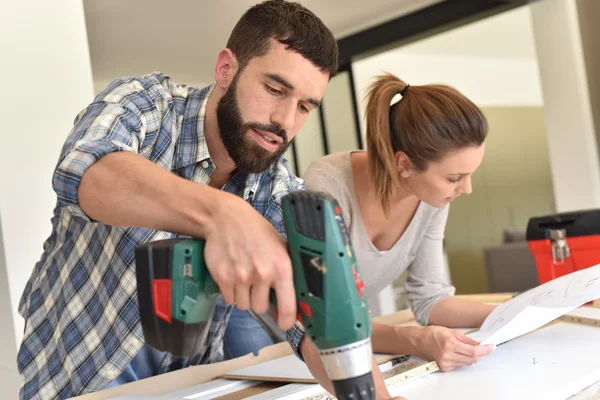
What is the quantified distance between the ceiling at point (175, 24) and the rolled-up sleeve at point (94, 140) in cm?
320

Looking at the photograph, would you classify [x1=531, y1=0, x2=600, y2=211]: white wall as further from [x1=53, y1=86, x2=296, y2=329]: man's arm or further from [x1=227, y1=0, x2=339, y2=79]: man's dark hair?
[x1=53, y1=86, x2=296, y2=329]: man's arm

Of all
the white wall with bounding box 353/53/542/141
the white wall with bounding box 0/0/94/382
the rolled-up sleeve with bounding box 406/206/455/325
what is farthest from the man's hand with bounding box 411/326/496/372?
the white wall with bounding box 353/53/542/141

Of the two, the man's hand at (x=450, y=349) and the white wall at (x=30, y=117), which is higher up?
the white wall at (x=30, y=117)

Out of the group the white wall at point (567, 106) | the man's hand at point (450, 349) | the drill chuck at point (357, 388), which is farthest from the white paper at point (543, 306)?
the white wall at point (567, 106)

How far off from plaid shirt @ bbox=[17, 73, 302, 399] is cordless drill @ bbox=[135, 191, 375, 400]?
39cm

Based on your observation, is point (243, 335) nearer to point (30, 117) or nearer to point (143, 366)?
point (143, 366)

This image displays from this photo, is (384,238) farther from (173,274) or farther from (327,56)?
(173,274)

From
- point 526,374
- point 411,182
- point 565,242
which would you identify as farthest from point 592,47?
point 526,374

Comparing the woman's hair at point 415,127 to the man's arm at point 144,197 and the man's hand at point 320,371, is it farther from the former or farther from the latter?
the man's arm at point 144,197

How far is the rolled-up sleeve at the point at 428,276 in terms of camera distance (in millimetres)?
1725

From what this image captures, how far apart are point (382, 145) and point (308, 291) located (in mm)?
1107

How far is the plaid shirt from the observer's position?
3.78ft

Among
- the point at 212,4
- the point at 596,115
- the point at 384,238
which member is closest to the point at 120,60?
the point at 212,4

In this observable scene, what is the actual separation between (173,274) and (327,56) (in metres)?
0.68
